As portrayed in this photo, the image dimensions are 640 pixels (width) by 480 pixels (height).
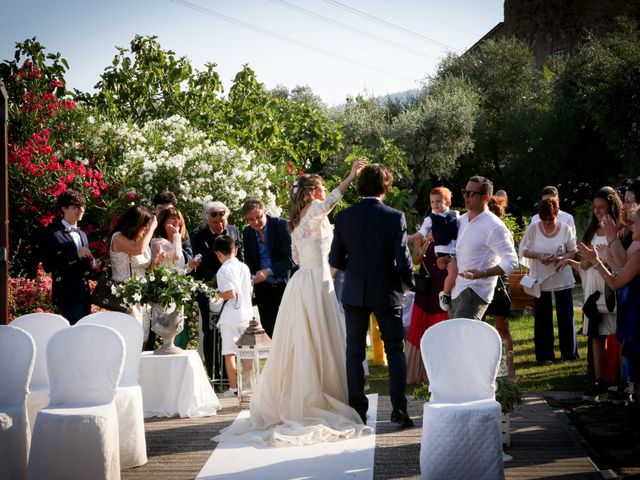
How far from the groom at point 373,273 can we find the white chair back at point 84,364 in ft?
6.17

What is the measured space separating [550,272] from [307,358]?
149 inches

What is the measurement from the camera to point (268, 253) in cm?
872

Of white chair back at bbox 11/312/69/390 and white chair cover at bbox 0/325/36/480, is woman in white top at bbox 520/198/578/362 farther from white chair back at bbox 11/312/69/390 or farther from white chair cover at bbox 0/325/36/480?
white chair cover at bbox 0/325/36/480

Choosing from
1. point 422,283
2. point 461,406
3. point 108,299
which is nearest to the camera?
point 461,406

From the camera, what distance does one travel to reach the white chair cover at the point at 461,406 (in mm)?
4793

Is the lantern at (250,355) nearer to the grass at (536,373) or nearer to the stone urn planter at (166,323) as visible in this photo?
the stone urn planter at (166,323)

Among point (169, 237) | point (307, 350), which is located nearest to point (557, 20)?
point (169, 237)

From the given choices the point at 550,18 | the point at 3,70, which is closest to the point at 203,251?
the point at 3,70

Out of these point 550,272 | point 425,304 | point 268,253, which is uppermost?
point 268,253

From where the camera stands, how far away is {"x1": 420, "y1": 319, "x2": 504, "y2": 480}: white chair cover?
4793 millimetres

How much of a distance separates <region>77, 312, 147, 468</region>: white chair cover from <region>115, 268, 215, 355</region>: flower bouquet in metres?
1.01

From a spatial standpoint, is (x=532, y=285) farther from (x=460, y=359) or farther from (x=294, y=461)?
(x=294, y=461)

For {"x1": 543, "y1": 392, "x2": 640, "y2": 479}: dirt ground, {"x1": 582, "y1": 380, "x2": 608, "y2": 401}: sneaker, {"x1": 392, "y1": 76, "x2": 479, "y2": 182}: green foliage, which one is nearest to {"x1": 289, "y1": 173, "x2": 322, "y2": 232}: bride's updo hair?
{"x1": 543, "y1": 392, "x2": 640, "y2": 479}: dirt ground

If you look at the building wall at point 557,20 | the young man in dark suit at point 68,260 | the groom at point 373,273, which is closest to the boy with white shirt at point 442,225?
the groom at point 373,273
